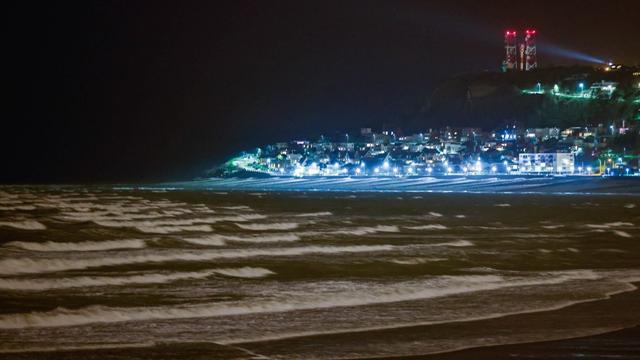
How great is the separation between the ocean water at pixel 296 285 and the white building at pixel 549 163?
70.0 meters

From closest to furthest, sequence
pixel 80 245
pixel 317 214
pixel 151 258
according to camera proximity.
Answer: pixel 151 258
pixel 80 245
pixel 317 214

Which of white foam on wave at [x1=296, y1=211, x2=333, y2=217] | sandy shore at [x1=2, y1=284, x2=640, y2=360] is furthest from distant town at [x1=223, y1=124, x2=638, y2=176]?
sandy shore at [x1=2, y1=284, x2=640, y2=360]

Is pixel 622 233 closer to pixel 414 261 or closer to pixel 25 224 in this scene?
pixel 414 261

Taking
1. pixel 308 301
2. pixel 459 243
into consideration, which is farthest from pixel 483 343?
pixel 459 243

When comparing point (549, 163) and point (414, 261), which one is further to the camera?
point (549, 163)

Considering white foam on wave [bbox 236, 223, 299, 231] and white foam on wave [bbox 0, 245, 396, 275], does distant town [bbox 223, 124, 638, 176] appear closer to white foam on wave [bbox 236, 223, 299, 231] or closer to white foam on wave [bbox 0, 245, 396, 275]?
white foam on wave [bbox 236, 223, 299, 231]

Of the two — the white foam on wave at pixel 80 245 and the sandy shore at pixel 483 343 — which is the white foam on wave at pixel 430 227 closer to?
the white foam on wave at pixel 80 245

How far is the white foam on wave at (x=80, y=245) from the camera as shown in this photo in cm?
2217

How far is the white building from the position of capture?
10100 centimetres

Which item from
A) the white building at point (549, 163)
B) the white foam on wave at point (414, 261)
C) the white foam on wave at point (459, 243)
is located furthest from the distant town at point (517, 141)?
the white foam on wave at point (414, 261)

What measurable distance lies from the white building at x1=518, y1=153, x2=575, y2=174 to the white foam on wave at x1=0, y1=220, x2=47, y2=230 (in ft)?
254

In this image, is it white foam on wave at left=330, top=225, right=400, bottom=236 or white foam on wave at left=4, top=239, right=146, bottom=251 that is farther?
white foam on wave at left=330, top=225, right=400, bottom=236

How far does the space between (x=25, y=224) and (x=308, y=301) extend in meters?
18.6

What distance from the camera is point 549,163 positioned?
102875mm
